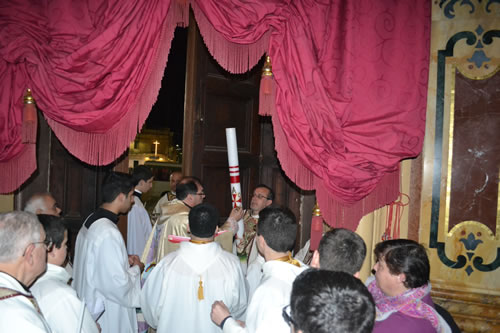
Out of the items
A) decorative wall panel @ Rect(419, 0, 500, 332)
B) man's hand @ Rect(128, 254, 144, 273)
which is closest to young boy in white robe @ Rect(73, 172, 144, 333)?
man's hand @ Rect(128, 254, 144, 273)

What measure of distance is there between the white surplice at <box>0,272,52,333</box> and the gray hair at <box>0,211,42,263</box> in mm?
105

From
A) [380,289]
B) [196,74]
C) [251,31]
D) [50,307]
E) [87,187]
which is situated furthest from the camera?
[87,187]

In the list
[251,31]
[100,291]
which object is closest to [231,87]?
[251,31]

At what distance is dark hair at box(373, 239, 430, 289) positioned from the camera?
1905 millimetres

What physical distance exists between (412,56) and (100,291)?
7.86 feet

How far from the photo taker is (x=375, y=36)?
263cm

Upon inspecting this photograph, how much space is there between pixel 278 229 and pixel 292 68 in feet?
3.49

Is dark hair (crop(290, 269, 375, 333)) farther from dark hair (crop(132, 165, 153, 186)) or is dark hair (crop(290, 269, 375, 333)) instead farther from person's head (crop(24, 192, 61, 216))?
dark hair (crop(132, 165, 153, 186))

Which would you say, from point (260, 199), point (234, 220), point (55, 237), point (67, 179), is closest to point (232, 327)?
point (55, 237)

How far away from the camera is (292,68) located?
2611mm

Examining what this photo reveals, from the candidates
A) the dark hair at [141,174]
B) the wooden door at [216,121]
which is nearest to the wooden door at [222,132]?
the wooden door at [216,121]

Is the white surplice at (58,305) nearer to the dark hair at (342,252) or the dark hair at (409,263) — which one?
the dark hair at (342,252)

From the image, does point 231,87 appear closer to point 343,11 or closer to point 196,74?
point 196,74

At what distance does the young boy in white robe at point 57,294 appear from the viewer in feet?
6.21
